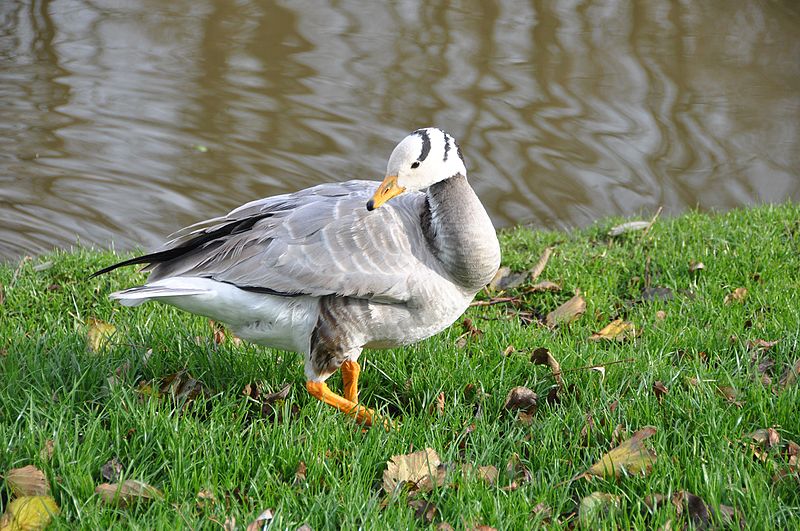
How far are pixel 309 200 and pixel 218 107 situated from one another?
6244 mm

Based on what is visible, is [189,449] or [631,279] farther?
[631,279]

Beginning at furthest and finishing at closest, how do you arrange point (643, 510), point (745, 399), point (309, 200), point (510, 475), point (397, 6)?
point (397, 6) → point (309, 200) → point (745, 399) → point (510, 475) → point (643, 510)

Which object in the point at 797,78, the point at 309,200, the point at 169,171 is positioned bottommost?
the point at 169,171

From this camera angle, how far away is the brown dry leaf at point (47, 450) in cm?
310

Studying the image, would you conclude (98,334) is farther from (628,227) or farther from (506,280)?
(628,227)

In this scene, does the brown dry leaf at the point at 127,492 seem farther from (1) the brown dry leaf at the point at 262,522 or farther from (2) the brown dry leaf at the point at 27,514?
(1) the brown dry leaf at the point at 262,522

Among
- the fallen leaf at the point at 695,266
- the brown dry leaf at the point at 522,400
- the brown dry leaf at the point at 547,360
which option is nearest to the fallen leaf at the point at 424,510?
the brown dry leaf at the point at 522,400

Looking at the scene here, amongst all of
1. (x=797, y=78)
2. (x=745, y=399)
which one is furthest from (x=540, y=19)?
(x=745, y=399)

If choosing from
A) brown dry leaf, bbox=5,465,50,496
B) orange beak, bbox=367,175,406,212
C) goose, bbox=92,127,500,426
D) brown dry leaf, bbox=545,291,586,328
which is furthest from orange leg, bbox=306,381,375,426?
brown dry leaf, bbox=545,291,586,328

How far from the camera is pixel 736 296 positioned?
16.9 feet

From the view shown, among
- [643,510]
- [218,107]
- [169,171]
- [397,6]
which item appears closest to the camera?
[643,510]

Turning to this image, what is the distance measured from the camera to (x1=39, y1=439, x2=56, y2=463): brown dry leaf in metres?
3.10

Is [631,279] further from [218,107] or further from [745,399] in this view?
[218,107]

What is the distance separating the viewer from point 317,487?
3129 millimetres
